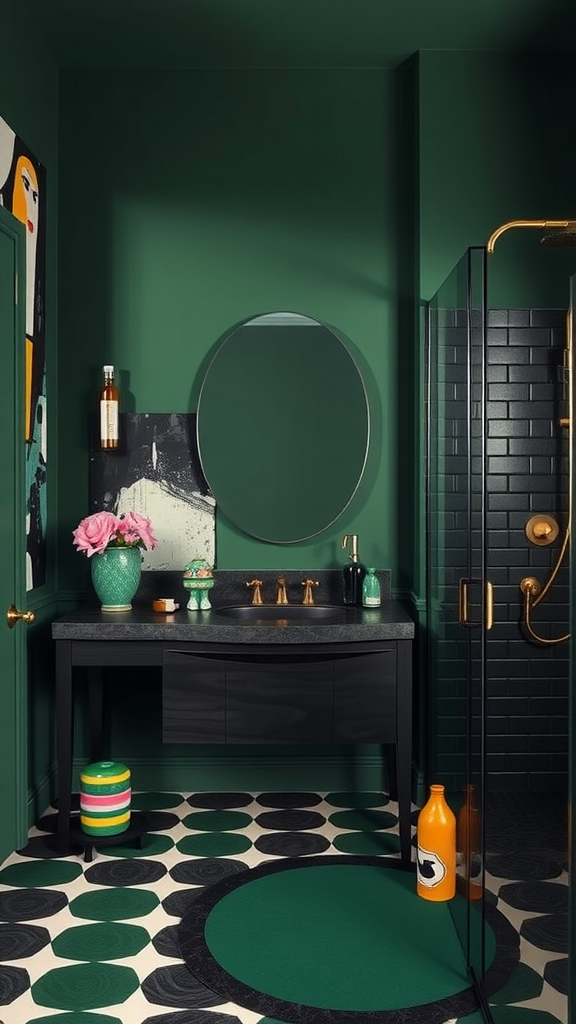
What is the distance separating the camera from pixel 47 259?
14.0ft

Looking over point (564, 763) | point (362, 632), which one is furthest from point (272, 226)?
point (564, 763)

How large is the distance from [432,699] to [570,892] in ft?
6.37

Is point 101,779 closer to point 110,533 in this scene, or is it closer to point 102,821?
point 102,821

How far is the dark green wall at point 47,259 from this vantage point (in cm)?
378

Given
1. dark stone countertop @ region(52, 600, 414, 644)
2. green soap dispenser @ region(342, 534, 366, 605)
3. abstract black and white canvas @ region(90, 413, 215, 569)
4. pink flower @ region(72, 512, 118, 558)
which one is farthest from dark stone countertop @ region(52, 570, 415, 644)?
abstract black and white canvas @ region(90, 413, 215, 569)

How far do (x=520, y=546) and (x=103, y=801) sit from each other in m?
1.92

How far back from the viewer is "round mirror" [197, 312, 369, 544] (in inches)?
172

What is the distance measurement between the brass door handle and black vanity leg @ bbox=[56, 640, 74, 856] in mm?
400

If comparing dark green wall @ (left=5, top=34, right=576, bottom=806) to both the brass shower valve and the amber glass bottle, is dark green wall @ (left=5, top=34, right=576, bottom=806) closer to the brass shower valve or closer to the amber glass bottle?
the amber glass bottle

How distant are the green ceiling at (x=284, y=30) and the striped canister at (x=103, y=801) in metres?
2.82

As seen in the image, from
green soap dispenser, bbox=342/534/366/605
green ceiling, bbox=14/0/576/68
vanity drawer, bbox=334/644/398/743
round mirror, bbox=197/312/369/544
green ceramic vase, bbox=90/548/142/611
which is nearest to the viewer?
vanity drawer, bbox=334/644/398/743

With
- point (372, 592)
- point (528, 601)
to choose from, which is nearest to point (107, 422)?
point (372, 592)

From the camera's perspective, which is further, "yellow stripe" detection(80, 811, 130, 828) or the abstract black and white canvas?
the abstract black and white canvas

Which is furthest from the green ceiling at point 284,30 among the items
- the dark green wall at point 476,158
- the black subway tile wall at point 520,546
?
the black subway tile wall at point 520,546
